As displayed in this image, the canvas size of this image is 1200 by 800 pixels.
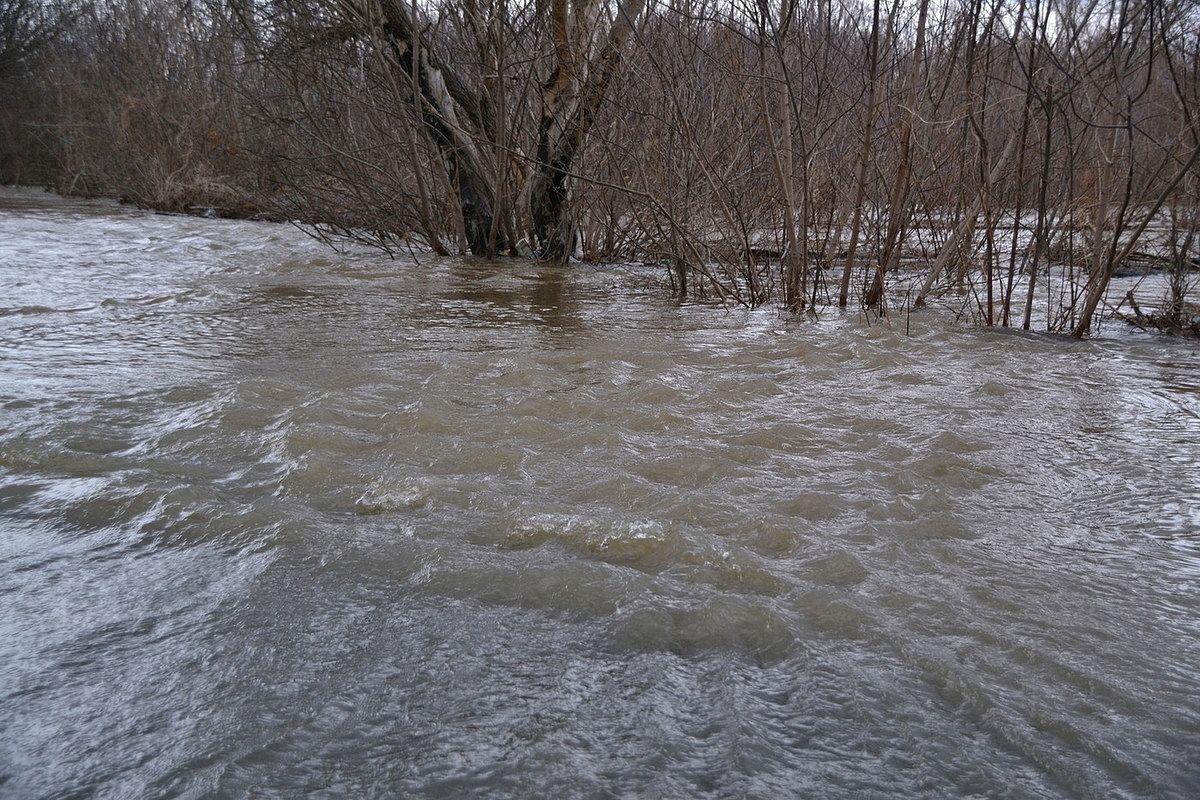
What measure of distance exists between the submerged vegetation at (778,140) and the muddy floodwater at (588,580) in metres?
1.81

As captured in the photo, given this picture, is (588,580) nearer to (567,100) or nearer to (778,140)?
(778,140)

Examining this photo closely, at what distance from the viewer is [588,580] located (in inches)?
78.9

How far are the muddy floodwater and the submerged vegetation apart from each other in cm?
181

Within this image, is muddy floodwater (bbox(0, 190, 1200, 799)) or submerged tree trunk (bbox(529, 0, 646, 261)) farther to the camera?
submerged tree trunk (bbox(529, 0, 646, 261))

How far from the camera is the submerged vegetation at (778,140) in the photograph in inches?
200

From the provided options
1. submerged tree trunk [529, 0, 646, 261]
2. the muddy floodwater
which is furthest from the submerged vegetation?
the muddy floodwater

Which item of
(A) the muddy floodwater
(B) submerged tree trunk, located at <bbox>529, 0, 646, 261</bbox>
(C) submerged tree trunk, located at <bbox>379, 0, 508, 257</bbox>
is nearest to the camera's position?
(A) the muddy floodwater

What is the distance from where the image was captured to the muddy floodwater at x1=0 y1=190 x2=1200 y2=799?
4.78 ft

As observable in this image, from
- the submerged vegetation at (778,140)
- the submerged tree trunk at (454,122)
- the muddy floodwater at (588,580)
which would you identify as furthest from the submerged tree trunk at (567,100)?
the muddy floodwater at (588,580)

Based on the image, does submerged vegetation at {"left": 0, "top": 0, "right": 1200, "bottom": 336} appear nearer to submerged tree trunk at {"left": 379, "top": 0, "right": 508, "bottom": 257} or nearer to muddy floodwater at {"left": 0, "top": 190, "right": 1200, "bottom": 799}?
submerged tree trunk at {"left": 379, "top": 0, "right": 508, "bottom": 257}

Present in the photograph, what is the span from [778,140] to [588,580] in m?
5.73

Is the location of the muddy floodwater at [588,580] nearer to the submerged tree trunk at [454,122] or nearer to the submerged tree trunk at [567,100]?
the submerged tree trunk at [567,100]

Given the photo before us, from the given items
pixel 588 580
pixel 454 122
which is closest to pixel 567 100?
pixel 454 122

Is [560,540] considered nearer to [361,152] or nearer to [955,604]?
[955,604]
